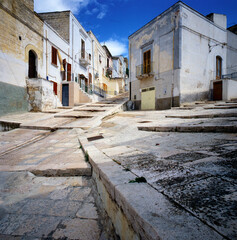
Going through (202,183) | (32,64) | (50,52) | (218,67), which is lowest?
(202,183)

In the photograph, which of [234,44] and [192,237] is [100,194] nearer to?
[192,237]

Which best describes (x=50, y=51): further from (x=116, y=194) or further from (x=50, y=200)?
(x=116, y=194)

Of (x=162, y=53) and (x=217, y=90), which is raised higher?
(x=162, y=53)

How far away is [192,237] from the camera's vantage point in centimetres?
75

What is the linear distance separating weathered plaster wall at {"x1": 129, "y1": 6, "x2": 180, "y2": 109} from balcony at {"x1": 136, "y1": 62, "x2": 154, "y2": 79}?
0.36m

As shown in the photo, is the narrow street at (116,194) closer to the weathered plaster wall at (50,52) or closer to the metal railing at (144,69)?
the weathered plaster wall at (50,52)

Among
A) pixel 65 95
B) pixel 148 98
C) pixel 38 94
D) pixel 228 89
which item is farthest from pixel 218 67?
pixel 38 94

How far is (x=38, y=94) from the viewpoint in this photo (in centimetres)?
1076

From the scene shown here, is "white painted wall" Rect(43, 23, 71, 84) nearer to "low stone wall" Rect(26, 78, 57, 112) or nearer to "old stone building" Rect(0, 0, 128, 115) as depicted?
"old stone building" Rect(0, 0, 128, 115)

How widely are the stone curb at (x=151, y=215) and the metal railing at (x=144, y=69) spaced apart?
1468 cm

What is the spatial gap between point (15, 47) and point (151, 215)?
1285cm

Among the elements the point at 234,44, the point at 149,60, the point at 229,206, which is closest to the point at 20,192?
the point at 229,206

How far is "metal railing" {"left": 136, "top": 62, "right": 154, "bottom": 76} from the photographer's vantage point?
15109 mm

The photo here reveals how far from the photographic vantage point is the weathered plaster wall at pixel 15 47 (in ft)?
31.6
